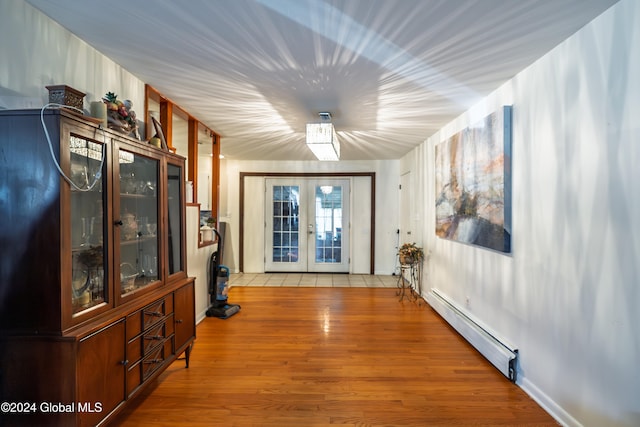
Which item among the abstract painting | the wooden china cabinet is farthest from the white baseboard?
the wooden china cabinet

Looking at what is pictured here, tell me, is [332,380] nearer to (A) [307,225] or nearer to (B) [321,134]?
(B) [321,134]

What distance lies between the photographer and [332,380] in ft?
8.21

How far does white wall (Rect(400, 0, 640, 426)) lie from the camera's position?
1.57m

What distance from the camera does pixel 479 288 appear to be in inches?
121

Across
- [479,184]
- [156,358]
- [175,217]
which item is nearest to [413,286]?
[479,184]

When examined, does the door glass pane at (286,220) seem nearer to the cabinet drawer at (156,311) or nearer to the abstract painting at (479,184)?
the abstract painting at (479,184)

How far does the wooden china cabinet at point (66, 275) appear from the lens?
1.42 m

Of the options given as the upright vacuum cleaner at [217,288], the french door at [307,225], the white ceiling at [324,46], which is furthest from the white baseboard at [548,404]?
the french door at [307,225]

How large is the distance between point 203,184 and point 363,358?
14.9 ft

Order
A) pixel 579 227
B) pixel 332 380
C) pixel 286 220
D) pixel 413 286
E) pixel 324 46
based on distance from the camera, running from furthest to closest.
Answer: pixel 286 220 → pixel 413 286 → pixel 332 380 → pixel 324 46 → pixel 579 227

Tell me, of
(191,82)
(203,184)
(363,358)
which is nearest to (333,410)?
(363,358)

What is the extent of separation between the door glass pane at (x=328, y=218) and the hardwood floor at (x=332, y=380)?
270 cm

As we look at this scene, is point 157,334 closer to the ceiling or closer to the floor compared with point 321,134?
closer to the floor

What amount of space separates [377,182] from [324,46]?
4.63m
